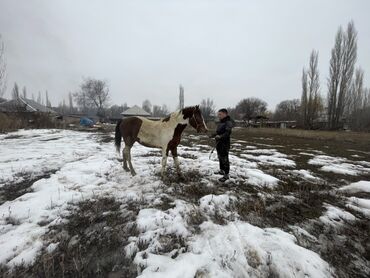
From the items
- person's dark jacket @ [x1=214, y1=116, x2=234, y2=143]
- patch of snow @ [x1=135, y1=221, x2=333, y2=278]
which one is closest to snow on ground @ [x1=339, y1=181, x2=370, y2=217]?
patch of snow @ [x1=135, y1=221, x2=333, y2=278]

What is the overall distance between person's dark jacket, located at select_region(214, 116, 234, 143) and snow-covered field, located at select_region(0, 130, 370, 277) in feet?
3.74

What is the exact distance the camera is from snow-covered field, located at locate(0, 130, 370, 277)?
2.59 meters

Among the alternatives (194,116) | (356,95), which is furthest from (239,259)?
(356,95)

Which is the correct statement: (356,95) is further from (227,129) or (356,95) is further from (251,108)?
(227,129)

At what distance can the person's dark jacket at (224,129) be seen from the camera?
5.55 meters

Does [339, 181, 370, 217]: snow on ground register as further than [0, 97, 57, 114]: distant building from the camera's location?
No

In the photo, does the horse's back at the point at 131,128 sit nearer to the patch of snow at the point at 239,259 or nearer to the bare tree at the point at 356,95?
the patch of snow at the point at 239,259

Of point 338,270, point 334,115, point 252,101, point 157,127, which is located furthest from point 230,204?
point 252,101

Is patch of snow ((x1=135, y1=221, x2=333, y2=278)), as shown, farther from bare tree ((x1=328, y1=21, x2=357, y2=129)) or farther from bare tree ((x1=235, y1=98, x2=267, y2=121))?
bare tree ((x1=235, y1=98, x2=267, y2=121))

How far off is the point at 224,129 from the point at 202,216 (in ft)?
8.56

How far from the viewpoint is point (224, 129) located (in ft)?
18.3

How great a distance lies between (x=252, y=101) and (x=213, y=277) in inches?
2577

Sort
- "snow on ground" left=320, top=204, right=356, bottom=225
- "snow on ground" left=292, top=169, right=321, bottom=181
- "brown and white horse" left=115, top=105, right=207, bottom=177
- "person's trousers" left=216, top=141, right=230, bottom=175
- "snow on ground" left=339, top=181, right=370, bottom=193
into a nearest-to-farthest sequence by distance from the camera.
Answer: "snow on ground" left=320, top=204, right=356, bottom=225 → "snow on ground" left=339, top=181, right=370, bottom=193 → "brown and white horse" left=115, top=105, right=207, bottom=177 → "person's trousers" left=216, top=141, right=230, bottom=175 → "snow on ground" left=292, top=169, right=321, bottom=181

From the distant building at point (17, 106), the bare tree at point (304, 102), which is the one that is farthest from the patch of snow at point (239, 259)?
the bare tree at point (304, 102)
